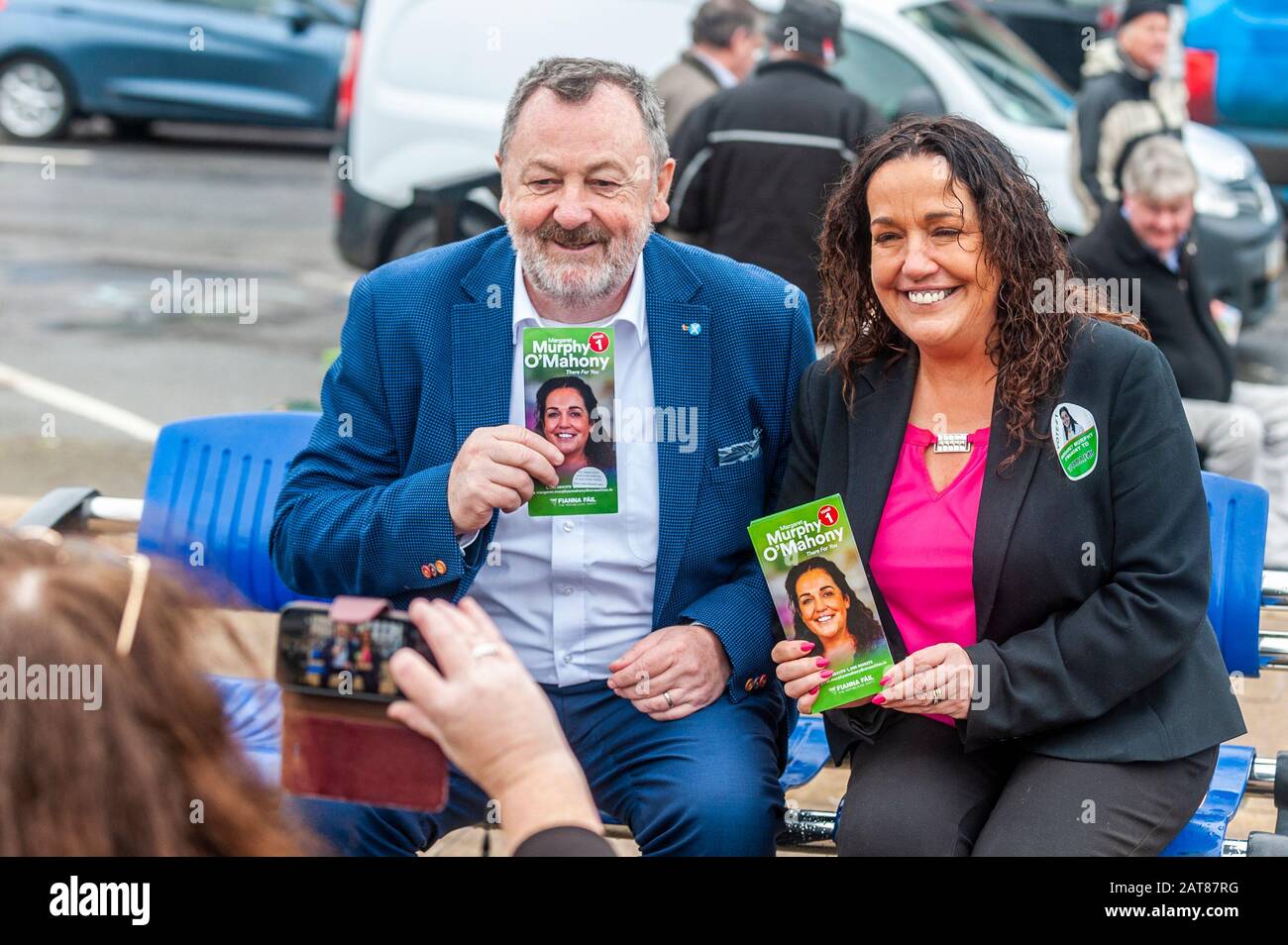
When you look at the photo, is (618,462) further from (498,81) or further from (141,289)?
(141,289)

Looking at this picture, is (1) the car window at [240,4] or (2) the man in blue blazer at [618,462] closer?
(2) the man in blue blazer at [618,462]

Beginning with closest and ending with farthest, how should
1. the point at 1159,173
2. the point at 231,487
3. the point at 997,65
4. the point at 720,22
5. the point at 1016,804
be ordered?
the point at 1016,804
the point at 231,487
the point at 1159,173
the point at 720,22
the point at 997,65

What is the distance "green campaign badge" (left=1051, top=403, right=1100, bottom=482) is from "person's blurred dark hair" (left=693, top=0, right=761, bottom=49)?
4525 mm

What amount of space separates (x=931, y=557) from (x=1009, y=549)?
147 mm

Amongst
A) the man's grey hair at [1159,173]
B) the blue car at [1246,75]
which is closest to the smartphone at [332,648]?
the man's grey hair at [1159,173]

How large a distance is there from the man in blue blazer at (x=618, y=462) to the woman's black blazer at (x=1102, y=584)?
38cm

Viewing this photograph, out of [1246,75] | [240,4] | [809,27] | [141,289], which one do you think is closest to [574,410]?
[809,27]

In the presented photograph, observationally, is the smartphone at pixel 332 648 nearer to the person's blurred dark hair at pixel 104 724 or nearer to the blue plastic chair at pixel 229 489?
the person's blurred dark hair at pixel 104 724

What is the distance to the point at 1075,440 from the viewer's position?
3.00 metres

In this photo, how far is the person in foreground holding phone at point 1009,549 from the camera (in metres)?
2.93

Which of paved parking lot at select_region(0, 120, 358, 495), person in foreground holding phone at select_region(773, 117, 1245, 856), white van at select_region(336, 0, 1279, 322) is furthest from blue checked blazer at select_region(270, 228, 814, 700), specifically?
white van at select_region(336, 0, 1279, 322)

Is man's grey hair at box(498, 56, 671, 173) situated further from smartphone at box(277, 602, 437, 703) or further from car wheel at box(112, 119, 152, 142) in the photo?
car wheel at box(112, 119, 152, 142)
